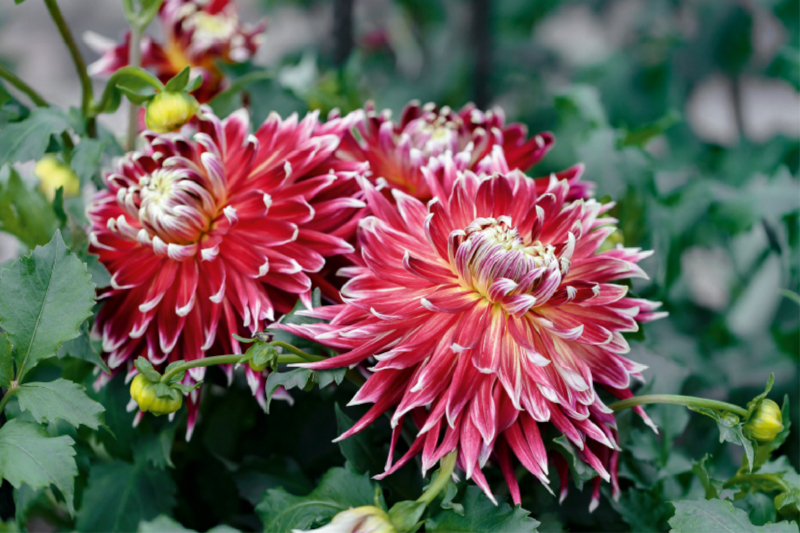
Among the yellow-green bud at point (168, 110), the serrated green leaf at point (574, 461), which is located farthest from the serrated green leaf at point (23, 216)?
the serrated green leaf at point (574, 461)

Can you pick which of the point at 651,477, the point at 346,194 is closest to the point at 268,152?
the point at 346,194

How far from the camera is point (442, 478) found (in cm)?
30

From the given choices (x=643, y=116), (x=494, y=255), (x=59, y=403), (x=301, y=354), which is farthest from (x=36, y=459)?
(x=643, y=116)

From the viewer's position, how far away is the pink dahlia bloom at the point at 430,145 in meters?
0.42

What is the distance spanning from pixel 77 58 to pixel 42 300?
18cm

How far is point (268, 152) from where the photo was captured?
0.41m

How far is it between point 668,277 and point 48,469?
52 cm

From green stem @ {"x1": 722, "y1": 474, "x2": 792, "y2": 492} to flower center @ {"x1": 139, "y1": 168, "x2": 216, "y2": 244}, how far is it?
0.35 meters

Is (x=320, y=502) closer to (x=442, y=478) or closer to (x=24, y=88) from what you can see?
(x=442, y=478)

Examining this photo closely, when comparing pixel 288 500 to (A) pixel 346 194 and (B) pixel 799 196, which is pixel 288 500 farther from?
(B) pixel 799 196

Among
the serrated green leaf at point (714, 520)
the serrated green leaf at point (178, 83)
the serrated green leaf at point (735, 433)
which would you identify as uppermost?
the serrated green leaf at point (178, 83)

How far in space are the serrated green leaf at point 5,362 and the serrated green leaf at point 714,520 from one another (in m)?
0.34

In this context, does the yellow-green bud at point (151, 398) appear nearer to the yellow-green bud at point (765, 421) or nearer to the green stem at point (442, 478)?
the green stem at point (442, 478)

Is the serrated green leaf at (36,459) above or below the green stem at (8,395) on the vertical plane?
below
